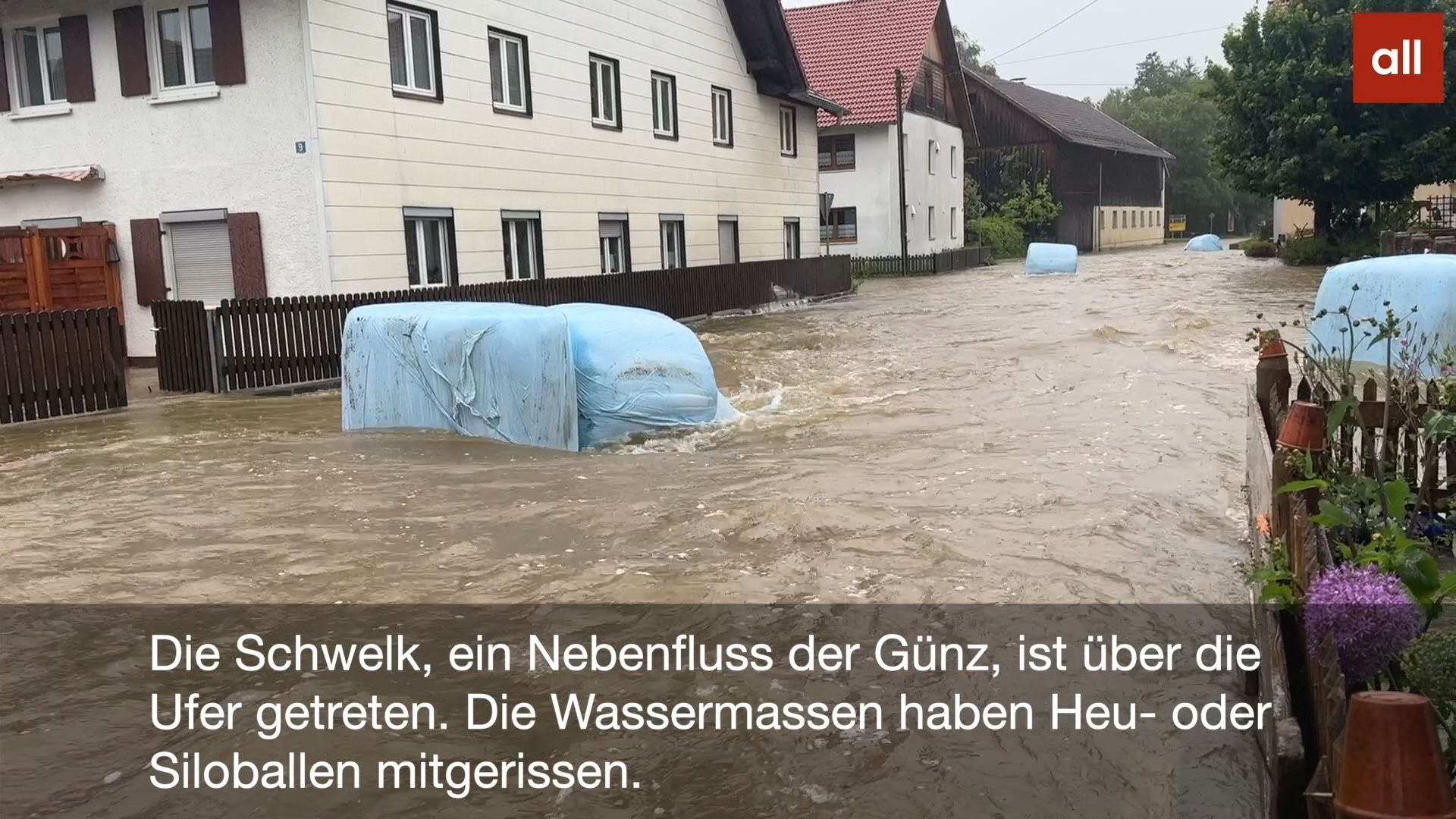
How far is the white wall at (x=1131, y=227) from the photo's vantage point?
61388mm

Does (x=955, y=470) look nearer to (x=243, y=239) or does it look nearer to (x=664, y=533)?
(x=664, y=533)

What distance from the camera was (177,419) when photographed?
11953mm

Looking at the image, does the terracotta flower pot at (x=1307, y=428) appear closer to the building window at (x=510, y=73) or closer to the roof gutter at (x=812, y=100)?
the building window at (x=510, y=73)

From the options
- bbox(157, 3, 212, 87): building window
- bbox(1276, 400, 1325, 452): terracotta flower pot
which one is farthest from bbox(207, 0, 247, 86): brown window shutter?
bbox(1276, 400, 1325, 452): terracotta flower pot

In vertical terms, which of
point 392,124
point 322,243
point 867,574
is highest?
point 392,124

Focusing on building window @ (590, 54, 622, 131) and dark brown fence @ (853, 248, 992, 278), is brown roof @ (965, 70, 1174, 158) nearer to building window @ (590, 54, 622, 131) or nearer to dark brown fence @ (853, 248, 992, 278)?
dark brown fence @ (853, 248, 992, 278)

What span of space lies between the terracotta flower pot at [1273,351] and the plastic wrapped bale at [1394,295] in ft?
18.4

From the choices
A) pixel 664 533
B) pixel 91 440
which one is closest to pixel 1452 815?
pixel 664 533

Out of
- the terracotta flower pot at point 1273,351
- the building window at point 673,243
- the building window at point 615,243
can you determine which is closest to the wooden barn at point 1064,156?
the building window at point 673,243

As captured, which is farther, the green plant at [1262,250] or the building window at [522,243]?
the green plant at [1262,250]

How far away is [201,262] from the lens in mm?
15516

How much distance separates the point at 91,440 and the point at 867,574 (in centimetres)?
815

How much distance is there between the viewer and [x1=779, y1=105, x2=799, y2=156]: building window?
29328 millimetres

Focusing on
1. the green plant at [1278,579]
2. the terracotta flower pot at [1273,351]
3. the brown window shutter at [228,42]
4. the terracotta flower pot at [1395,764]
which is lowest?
the green plant at [1278,579]
